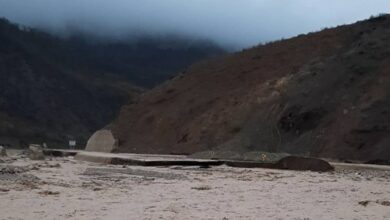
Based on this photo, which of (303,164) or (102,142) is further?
(102,142)

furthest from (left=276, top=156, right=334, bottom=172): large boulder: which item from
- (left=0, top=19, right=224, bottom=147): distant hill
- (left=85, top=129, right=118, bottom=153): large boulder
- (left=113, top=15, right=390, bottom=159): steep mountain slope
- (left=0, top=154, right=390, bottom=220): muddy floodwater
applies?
(left=0, top=19, right=224, bottom=147): distant hill

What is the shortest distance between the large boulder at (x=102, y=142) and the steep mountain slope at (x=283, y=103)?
3.07 ft

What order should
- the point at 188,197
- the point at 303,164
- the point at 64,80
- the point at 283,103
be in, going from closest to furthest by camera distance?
the point at 188,197 → the point at 303,164 → the point at 283,103 → the point at 64,80

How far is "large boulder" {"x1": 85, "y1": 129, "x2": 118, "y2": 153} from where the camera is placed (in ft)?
165

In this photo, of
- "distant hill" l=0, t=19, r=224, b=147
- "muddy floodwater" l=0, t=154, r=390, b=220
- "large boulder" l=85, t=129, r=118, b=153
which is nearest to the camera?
"muddy floodwater" l=0, t=154, r=390, b=220

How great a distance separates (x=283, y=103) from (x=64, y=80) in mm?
75830

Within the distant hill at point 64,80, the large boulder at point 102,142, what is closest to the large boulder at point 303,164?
the large boulder at point 102,142

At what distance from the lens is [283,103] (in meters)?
41.8

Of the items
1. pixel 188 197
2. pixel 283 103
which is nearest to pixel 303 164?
pixel 188 197

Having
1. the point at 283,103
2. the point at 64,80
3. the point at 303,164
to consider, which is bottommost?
the point at 303,164

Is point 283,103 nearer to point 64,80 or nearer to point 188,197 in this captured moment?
point 188,197

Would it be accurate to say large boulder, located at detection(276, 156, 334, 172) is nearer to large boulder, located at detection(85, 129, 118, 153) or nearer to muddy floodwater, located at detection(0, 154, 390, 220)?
muddy floodwater, located at detection(0, 154, 390, 220)

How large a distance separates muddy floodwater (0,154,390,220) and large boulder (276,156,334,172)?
5.11 m

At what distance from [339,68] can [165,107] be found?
18.6 meters
